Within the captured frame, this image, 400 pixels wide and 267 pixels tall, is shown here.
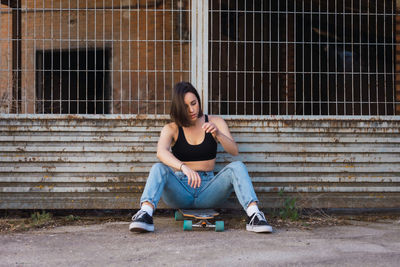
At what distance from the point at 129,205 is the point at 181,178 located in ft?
2.53

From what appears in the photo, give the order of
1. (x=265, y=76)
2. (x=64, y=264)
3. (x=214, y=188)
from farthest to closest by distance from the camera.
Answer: (x=265, y=76) → (x=214, y=188) → (x=64, y=264)

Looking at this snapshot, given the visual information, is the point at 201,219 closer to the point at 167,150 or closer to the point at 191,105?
the point at 167,150

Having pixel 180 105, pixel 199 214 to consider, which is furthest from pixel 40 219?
pixel 180 105

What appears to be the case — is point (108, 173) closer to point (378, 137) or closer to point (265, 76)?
point (378, 137)

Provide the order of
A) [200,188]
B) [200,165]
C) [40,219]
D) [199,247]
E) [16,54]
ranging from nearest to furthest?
1. [199,247]
2. [200,188]
3. [200,165]
4. [40,219]
5. [16,54]

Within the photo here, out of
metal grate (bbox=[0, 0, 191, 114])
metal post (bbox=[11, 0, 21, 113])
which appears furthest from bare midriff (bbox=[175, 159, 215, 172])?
metal post (bbox=[11, 0, 21, 113])

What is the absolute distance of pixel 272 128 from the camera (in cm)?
429

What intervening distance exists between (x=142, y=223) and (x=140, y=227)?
3 cm

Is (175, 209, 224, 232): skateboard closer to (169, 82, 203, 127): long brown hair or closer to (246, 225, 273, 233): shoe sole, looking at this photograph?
(246, 225, 273, 233): shoe sole

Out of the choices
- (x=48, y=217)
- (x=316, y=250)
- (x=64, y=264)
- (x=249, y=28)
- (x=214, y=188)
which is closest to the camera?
(x=64, y=264)

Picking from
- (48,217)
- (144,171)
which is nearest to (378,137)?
(144,171)

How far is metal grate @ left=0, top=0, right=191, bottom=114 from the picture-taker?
484 centimetres

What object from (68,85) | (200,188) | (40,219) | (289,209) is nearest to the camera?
(200,188)

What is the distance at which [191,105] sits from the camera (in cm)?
373
